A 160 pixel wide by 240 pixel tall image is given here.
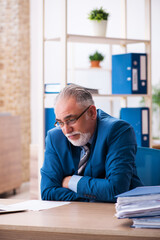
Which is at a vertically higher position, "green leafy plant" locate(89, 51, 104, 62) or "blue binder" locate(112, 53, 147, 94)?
"green leafy plant" locate(89, 51, 104, 62)

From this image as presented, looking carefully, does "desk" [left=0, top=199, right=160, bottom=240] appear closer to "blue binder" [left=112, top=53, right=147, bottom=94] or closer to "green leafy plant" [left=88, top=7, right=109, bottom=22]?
"blue binder" [left=112, top=53, right=147, bottom=94]

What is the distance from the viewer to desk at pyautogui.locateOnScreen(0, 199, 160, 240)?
137 cm

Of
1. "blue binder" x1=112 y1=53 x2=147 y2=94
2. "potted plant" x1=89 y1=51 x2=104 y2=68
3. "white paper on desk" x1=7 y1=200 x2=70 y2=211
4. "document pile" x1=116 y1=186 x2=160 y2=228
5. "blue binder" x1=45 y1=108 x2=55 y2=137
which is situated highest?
"potted plant" x1=89 y1=51 x2=104 y2=68

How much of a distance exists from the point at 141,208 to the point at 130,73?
7.51 feet

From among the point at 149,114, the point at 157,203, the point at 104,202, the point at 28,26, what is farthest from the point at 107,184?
the point at 28,26

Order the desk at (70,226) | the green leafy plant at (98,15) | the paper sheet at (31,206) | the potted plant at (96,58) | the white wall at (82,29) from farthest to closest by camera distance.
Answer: the white wall at (82,29)
the potted plant at (96,58)
the green leafy plant at (98,15)
the paper sheet at (31,206)
the desk at (70,226)

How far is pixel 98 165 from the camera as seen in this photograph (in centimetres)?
202

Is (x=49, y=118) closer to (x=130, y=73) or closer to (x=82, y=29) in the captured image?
(x=130, y=73)

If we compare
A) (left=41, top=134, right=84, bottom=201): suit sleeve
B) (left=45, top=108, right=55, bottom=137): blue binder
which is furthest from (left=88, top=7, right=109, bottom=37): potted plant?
(left=41, top=134, right=84, bottom=201): suit sleeve

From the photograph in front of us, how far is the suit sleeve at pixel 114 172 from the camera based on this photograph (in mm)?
1888

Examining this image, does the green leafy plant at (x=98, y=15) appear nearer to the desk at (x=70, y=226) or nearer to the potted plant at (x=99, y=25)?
the potted plant at (x=99, y=25)

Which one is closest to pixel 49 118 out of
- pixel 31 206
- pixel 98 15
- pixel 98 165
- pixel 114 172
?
pixel 98 15

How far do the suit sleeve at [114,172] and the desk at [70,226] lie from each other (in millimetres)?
238

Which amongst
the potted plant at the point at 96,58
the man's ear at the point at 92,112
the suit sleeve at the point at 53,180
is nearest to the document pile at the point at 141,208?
the suit sleeve at the point at 53,180
